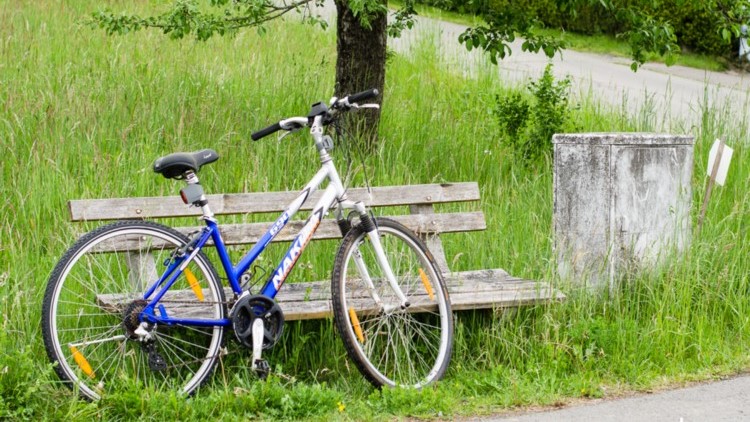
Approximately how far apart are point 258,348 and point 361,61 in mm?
3734

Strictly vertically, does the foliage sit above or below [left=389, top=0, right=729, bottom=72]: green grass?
below

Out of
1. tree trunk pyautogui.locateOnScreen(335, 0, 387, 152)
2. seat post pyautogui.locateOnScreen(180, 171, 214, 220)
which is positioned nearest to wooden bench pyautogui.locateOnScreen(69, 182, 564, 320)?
seat post pyautogui.locateOnScreen(180, 171, 214, 220)

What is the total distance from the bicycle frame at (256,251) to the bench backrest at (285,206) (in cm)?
46

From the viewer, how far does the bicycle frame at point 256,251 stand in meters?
4.61

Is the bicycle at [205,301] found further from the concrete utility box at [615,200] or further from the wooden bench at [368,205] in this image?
the concrete utility box at [615,200]

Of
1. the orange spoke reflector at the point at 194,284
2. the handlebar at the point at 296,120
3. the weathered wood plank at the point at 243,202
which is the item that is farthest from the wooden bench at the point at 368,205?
the handlebar at the point at 296,120

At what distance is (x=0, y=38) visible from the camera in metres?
9.88

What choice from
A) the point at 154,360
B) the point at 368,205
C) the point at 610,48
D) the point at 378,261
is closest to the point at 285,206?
the point at 368,205

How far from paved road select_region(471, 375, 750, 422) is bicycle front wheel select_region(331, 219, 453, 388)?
57 centimetres

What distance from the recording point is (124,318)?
4.56m

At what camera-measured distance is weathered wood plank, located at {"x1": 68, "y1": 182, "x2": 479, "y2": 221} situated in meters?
5.12

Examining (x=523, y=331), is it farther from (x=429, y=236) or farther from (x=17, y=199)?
(x=17, y=199)

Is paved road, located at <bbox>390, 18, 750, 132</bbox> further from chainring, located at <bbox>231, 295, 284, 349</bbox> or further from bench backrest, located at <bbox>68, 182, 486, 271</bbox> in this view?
chainring, located at <bbox>231, 295, 284, 349</bbox>

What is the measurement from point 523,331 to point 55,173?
9.75ft
